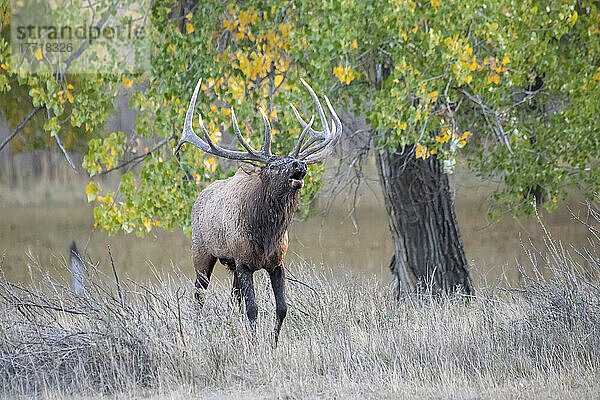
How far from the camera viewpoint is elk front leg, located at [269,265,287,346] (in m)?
7.04

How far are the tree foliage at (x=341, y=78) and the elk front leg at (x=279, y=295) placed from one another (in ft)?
5.81

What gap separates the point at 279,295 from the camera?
7086 mm

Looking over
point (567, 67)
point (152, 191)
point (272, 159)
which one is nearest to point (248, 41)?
point (152, 191)

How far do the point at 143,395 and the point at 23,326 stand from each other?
5.08 ft

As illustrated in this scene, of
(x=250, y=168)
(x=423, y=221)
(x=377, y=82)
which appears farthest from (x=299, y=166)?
(x=423, y=221)

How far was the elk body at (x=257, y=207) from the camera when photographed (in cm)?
664

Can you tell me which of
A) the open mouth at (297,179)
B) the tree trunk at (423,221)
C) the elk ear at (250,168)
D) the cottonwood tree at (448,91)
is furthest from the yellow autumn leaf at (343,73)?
the tree trunk at (423,221)

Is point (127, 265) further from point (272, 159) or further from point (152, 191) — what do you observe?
point (272, 159)

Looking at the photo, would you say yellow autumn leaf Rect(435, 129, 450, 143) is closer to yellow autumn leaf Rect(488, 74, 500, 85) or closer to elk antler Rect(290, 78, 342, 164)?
yellow autumn leaf Rect(488, 74, 500, 85)

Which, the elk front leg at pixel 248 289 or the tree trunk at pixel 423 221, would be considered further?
the tree trunk at pixel 423 221

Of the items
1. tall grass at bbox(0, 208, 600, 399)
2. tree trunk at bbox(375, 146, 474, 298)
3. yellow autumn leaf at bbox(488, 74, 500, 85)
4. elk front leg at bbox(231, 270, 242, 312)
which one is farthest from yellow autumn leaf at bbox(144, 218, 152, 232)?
yellow autumn leaf at bbox(488, 74, 500, 85)

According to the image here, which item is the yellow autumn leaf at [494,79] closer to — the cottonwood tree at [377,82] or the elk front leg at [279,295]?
the cottonwood tree at [377,82]

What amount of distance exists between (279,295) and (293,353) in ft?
1.89

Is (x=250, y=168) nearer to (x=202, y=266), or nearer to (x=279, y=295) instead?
(x=279, y=295)
